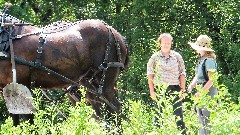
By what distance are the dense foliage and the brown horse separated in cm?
409

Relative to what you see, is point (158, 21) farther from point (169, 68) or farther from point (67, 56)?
point (169, 68)

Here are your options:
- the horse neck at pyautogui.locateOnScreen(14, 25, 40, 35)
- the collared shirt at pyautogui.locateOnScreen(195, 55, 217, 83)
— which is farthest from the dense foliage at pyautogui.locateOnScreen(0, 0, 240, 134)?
the collared shirt at pyautogui.locateOnScreen(195, 55, 217, 83)

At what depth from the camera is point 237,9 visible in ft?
40.3

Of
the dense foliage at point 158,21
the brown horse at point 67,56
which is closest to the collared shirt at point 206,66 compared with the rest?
the brown horse at point 67,56

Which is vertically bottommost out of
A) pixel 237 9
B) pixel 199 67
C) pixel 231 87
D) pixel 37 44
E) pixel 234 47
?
pixel 199 67

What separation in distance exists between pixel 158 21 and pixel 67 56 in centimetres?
576

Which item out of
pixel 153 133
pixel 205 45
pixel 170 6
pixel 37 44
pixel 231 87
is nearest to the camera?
pixel 153 133

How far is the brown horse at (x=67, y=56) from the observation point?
6.74 metres

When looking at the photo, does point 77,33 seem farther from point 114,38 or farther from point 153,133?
point 153,133

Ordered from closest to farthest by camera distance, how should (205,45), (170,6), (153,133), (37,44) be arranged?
(153,133)
(205,45)
(37,44)
(170,6)

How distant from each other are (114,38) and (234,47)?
5.07 metres

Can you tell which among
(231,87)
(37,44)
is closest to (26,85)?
(37,44)

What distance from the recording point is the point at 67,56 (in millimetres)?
7125

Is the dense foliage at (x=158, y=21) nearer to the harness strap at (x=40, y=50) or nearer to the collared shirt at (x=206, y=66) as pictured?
the harness strap at (x=40, y=50)
